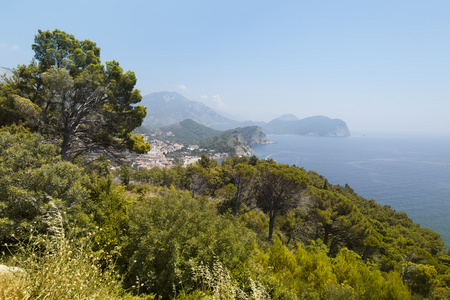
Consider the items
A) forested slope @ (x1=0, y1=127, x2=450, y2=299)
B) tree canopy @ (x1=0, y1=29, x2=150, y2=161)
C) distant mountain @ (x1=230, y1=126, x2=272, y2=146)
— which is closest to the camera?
forested slope @ (x1=0, y1=127, x2=450, y2=299)

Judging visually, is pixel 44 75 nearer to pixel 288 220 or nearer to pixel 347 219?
pixel 288 220

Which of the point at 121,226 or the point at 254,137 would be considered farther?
the point at 254,137

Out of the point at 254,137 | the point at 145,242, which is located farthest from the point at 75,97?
the point at 254,137

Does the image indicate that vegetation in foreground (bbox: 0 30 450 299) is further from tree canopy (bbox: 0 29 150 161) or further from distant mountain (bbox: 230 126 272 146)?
distant mountain (bbox: 230 126 272 146)

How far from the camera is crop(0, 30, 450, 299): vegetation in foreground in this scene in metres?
3.08

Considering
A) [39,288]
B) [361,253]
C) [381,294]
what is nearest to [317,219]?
[361,253]

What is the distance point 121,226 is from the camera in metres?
5.43

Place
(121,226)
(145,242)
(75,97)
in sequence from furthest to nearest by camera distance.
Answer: (75,97) → (121,226) → (145,242)

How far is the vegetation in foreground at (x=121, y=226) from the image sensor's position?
3.08 metres

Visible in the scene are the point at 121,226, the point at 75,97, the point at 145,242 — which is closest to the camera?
the point at 145,242

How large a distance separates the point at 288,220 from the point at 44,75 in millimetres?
17506

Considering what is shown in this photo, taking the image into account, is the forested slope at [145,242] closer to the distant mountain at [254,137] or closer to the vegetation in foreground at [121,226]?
the vegetation in foreground at [121,226]

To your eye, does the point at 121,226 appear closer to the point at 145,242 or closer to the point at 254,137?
the point at 145,242

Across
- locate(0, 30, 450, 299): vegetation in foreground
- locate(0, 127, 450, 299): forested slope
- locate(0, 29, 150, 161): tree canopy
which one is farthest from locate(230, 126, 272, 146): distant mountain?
locate(0, 127, 450, 299): forested slope
